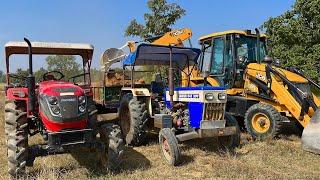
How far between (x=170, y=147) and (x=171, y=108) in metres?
1.18

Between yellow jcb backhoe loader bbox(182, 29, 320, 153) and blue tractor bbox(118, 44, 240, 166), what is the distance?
0.87 m

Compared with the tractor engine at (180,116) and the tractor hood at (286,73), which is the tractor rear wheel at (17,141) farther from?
the tractor hood at (286,73)

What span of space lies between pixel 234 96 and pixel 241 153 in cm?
259

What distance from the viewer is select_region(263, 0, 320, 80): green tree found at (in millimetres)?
22153

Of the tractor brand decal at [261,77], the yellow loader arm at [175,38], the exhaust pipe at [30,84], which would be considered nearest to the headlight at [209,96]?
the tractor brand decal at [261,77]

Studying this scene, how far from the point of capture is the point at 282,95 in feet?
30.4

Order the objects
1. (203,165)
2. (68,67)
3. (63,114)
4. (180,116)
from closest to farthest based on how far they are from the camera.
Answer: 1. (63,114)
2. (203,165)
3. (180,116)
4. (68,67)

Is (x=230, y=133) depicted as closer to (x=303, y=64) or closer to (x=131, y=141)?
(x=131, y=141)

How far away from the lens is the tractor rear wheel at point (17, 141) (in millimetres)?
6070

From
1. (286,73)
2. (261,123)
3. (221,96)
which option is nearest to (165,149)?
(221,96)

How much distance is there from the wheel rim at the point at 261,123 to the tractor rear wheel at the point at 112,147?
13.2 feet

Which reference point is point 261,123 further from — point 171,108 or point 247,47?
point 171,108

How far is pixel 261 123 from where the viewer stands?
944 cm

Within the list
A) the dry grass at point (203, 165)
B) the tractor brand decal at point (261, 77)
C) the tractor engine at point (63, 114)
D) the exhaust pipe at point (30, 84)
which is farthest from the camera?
the tractor brand decal at point (261, 77)
